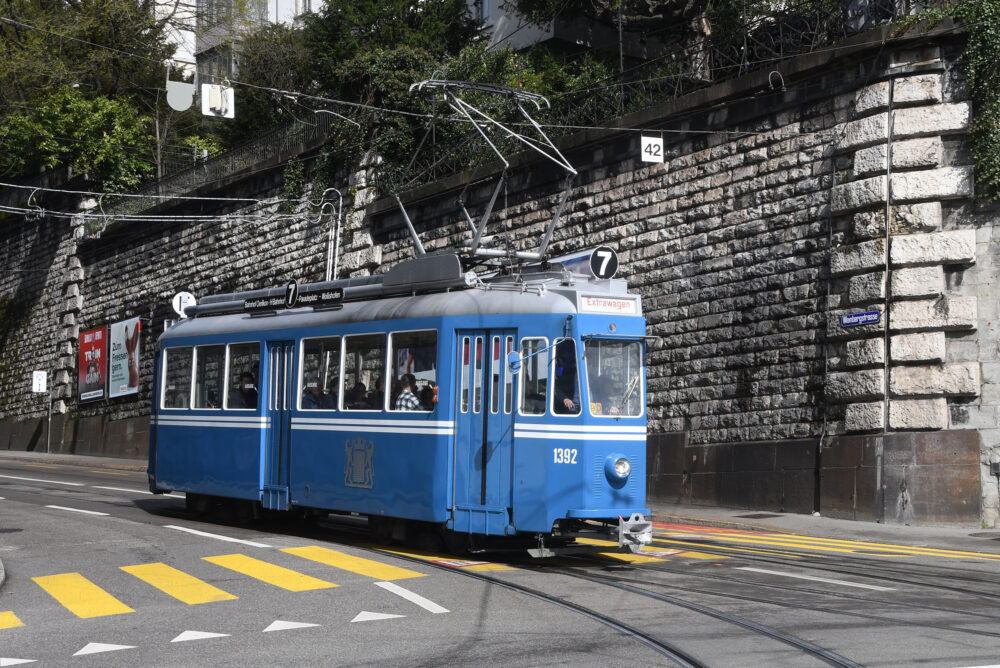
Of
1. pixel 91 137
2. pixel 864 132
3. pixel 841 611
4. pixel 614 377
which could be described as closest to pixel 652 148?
pixel 864 132

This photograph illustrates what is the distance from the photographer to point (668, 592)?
10.5m

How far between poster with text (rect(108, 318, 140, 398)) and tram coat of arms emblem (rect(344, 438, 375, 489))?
24.4 m

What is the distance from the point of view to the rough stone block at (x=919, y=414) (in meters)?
17.3

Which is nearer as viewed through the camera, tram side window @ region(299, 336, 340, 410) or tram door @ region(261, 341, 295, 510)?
tram side window @ region(299, 336, 340, 410)

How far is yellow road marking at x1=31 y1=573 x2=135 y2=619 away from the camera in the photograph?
982 cm

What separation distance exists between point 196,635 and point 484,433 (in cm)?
464

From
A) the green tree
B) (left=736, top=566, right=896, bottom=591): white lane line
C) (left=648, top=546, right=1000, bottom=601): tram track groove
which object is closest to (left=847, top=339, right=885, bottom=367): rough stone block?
(left=648, top=546, right=1000, bottom=601): tram track groove

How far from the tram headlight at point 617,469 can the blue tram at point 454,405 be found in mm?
15

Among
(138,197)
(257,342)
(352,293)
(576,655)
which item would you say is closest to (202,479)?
(257,342)

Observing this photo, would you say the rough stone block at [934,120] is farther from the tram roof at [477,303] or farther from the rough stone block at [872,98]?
the tram roof at [477,303]

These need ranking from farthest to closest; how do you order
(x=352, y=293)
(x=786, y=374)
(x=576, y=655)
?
(x=786, y=374), (x=352, y=293), (x=576, y=655)

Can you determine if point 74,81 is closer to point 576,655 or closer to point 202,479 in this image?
point 202,479

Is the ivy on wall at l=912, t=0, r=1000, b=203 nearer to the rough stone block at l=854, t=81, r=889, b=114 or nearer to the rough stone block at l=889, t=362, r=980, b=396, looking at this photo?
the rough stone block at l=854, t=81, r=889, b=114

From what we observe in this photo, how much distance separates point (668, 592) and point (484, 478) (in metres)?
2.82
